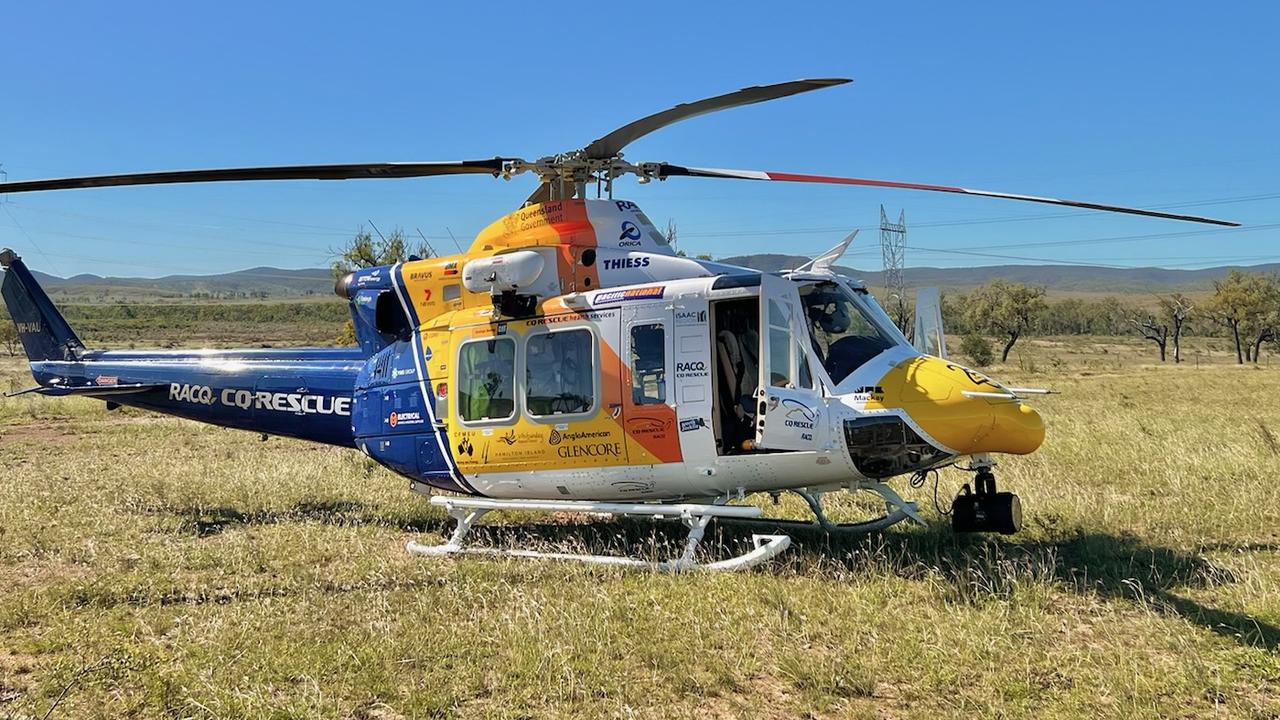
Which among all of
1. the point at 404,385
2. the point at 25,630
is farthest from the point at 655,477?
the point at 25,630

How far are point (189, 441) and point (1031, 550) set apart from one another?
16218 mm

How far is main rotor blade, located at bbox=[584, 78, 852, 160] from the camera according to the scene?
5.84 m

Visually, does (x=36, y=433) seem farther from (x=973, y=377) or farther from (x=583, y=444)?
(x=973, y=377)

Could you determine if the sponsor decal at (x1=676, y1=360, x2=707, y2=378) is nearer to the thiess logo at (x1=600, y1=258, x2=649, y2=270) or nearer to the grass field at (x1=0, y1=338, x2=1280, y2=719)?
the thiess logo at (x1=600, y1=258, x2=649, y2=270)

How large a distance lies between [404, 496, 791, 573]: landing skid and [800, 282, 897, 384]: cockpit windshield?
1.54m

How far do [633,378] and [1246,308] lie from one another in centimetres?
6739

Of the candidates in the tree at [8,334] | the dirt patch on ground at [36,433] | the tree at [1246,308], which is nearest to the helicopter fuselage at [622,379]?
the dirt patch on ground at [36,433]

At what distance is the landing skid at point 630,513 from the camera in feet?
23.9

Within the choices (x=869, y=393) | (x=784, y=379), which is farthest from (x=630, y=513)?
(x=869, y=393)

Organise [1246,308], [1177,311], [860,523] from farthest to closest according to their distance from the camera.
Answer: [1177,311] < [1246,308] < [860,523]

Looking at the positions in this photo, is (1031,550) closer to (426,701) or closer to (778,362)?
(778,362)

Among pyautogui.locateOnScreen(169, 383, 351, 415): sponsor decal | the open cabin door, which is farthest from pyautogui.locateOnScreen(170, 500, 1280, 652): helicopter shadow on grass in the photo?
pyautogui.locateOnScreen(169, 383, 351, 415): sponsor decal

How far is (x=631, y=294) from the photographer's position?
8.19m

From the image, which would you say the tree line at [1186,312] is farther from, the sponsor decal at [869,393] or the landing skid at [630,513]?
the landing skid at [630,513]
